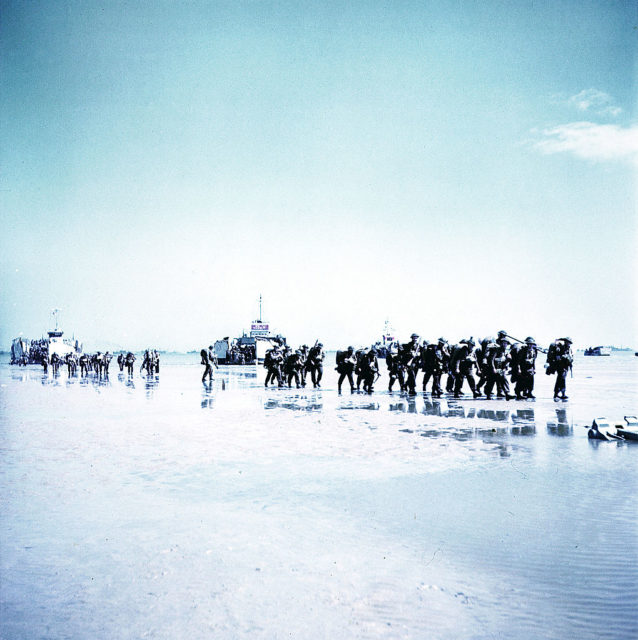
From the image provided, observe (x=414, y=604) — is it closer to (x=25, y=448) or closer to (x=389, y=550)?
(x=389, y=550)

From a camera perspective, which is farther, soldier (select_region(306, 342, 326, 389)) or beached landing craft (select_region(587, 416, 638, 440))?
soldier (select_region(306, 342, 326, 389))

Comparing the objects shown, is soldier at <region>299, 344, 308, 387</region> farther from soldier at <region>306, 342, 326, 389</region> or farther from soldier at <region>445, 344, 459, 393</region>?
soldier at <region>445, 344, 459, 393</region>

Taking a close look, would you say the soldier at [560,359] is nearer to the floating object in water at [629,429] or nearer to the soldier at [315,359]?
the floating object in water at [629,429]

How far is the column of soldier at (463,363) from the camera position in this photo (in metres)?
16.5

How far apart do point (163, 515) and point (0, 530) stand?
1385 mm

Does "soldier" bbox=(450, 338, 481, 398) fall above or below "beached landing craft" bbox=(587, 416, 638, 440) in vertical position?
above

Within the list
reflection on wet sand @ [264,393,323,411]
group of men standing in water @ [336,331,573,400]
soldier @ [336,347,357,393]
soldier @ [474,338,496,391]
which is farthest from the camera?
soldier @ [336,347,357,393]

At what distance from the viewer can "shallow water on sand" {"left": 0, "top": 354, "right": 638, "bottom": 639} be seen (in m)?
3.20

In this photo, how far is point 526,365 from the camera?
54.0ft

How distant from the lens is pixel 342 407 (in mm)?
14703

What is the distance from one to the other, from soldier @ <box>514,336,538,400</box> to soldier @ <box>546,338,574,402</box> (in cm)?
50

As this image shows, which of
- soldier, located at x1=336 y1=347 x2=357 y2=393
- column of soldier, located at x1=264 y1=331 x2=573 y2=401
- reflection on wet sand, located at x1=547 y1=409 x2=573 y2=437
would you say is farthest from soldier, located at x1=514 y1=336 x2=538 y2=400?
soldier, located at x1=336 y1=347 x2=357 y2=393

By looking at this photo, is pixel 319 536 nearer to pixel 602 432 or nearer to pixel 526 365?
pixel 602 432

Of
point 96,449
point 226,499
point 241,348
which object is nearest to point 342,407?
point 96,449
